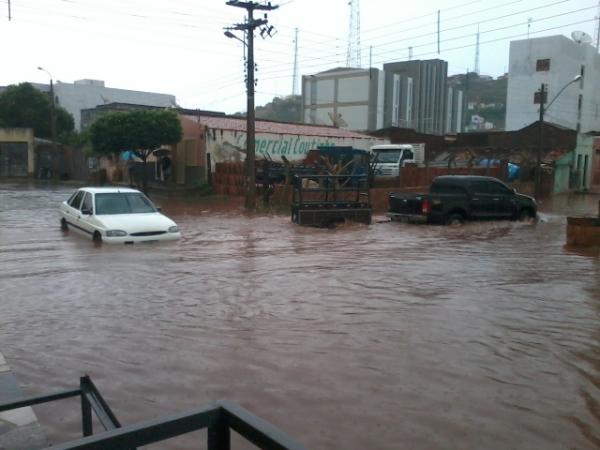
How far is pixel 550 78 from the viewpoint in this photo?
6556 cm

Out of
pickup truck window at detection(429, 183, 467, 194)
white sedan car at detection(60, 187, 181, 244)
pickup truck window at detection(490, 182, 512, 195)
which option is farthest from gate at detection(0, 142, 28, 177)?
pickup truck window at detection(490, 182, 512, 195)

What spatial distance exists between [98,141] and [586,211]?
24.5 m

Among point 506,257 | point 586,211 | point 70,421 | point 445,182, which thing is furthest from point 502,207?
point 70,421

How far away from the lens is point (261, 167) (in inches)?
1015

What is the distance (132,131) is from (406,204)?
60.2 ft

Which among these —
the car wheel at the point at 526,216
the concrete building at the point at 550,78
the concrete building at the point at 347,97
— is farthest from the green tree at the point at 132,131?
the concrete building at the point at 347,97

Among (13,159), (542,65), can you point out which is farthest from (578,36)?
(13,159)

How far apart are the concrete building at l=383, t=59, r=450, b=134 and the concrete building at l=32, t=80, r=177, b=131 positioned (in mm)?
35682

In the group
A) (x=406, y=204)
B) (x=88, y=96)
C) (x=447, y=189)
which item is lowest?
(x=406, y=204)

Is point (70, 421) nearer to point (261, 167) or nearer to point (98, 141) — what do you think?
point (261, 167)

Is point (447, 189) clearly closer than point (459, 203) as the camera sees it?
No

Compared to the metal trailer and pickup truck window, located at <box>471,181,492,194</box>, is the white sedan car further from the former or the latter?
pickup truck window, located at <box>471,181,492,194</box>

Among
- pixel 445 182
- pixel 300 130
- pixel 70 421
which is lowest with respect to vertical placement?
pixel 70 421

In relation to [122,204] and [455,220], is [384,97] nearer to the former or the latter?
[455,220]
